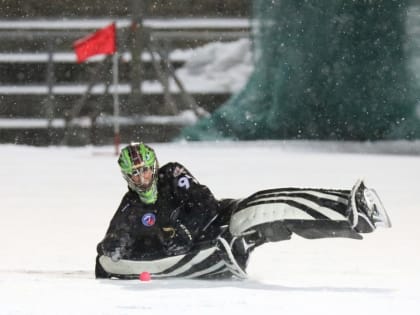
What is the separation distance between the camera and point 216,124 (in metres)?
18.2

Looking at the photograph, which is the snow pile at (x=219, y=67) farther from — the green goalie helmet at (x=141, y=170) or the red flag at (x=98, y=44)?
the green goalie helmet at (x=141, y=170)

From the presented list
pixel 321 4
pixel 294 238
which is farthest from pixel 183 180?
pixel 321 4

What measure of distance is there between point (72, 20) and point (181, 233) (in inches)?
546

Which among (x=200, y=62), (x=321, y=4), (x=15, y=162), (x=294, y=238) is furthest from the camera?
(x=200, y=62)

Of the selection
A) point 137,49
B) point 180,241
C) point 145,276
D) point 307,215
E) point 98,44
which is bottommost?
point 137,49

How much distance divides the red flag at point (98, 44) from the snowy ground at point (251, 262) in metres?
1.55

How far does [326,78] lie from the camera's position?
674 inches

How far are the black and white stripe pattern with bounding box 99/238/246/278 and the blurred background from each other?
10669mm

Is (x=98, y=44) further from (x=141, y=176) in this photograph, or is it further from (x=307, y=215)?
(x=307, y=215)

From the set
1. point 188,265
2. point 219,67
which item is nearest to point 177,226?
point 188,265

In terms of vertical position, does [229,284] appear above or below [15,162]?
above

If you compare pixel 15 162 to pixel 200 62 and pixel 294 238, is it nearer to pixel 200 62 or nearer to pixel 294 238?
pixel 200 62

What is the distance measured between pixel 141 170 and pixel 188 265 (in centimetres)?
58

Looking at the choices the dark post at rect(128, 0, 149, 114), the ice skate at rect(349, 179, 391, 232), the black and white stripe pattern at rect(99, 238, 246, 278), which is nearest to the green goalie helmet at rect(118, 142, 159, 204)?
the black and white stripe pattern at rect(99, 238, 246, 278)
